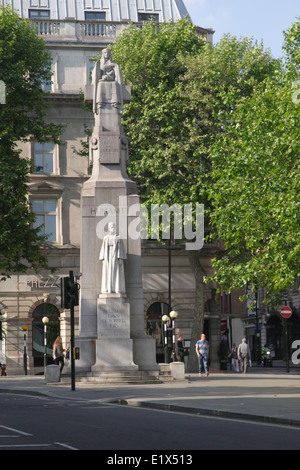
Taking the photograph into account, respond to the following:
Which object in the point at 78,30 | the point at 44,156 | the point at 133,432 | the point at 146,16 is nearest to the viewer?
the point at 133,432

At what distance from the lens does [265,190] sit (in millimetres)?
30266

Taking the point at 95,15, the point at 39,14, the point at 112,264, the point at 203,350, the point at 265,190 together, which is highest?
the point at 95,15

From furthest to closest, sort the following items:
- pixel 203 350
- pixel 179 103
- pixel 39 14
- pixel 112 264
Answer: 1. pixel 39 14
2. pixel 179 103
3. pixel 203 350
4. pixel 112 264

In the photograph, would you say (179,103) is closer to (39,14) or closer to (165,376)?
(39,14)

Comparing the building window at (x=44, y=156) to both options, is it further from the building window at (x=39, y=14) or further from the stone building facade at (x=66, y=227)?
the building window at (x=39, y=14)

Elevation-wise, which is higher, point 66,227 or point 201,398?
point 66,227

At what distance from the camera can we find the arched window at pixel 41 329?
52219 mm

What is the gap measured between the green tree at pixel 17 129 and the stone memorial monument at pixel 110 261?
9827 mm

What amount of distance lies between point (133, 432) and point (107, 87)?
19980 millimetres

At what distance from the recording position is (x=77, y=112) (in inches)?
2119

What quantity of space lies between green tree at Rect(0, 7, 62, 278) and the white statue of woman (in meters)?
11.3

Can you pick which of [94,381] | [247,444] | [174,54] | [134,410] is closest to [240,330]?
[174,54]

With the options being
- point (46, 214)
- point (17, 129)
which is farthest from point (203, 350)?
point (46, 214)
